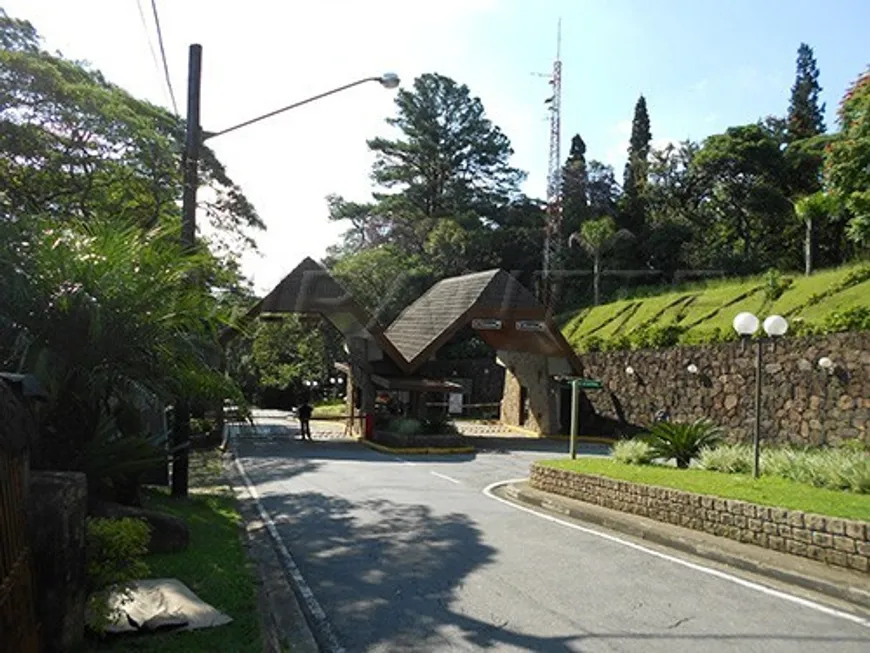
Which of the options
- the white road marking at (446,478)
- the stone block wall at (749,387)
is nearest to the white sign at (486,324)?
the stone block wall at (749,387)

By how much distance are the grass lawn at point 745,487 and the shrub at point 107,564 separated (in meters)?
6.93

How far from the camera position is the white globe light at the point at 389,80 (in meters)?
11.1

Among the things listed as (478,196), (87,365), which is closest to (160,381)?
(87,365)

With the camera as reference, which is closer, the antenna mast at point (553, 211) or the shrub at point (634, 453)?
the shrub at point (634, 453)

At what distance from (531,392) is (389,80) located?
2162 centimetres

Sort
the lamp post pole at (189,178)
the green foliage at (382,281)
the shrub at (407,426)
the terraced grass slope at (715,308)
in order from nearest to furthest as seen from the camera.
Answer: the lamp post pole at (189,178) → the terraced grass slope at (715,308) → the shrub at (407,426) → the green foliage at (382,281)

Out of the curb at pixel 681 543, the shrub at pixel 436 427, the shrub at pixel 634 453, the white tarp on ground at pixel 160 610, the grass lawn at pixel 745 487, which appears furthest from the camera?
the shrub at pixel 436 427

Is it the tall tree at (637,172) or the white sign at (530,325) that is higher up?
the tall tree at (637,172)

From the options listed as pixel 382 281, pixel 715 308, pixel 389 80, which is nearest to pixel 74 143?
pixel 389 80

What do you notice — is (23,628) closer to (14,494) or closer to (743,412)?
(14,494)

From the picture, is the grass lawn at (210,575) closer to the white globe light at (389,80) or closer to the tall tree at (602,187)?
the white globe light at (389,80)

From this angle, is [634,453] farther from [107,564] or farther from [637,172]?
[637,172]

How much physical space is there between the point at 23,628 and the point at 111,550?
1284 mm

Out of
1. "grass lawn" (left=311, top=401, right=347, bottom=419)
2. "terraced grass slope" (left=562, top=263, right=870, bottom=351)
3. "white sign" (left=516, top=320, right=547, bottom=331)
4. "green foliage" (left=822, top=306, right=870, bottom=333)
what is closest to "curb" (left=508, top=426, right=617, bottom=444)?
"terraced grass slope" (left=562, top=263, right=870, bottom=351)
